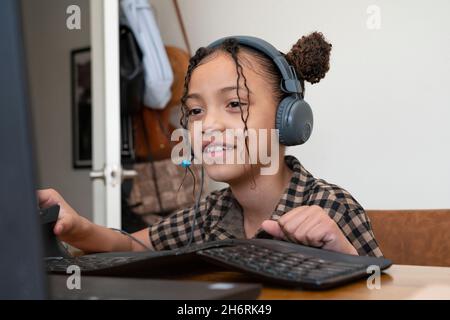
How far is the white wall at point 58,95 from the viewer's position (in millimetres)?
2742

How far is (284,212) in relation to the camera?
99cm

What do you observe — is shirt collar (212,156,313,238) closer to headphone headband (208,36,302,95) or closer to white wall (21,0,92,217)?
headphone headband (208,36,302,95)

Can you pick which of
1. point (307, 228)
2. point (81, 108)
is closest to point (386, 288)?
point (307, 228)

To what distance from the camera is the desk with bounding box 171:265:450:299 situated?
1.47ft

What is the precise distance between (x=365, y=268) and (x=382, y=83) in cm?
125

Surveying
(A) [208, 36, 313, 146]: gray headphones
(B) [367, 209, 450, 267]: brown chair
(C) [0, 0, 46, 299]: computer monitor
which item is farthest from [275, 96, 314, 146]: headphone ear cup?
(C) [0, 0, 46, 299]: computer monitor

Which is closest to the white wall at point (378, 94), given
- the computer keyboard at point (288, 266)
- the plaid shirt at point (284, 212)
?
the plaid shirt at point (284, 212)

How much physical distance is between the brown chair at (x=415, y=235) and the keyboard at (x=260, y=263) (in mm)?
430

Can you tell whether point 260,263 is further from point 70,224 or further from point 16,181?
point 70,224

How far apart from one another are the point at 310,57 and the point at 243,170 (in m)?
0.27

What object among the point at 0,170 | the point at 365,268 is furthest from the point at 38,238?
the point at 365,268

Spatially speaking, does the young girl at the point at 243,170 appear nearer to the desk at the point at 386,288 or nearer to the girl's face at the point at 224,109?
the girl's face at the point at 224,109

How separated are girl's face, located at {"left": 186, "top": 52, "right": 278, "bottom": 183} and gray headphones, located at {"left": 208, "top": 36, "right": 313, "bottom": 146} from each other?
0.05 meters

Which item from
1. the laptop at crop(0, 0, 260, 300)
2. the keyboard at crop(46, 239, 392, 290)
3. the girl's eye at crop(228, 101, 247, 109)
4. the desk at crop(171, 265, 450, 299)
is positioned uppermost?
the girl's eye at crop(228, 101, 247, 109)
